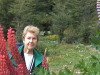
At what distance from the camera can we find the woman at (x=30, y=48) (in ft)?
6.69

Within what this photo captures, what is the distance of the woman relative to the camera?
2.04 meters

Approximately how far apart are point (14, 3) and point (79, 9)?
4168mm

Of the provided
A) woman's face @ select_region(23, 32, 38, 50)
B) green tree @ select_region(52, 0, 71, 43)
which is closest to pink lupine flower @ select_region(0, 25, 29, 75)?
woman's face @ select_region(23, 32, 38, 50)

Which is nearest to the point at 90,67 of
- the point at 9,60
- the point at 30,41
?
the point at 30,41

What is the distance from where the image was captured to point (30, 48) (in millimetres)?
2059

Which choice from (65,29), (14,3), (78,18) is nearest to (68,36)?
(65,29)

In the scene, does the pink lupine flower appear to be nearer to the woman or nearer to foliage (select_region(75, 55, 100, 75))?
foliage (select_region(75, 55, 100, 75))

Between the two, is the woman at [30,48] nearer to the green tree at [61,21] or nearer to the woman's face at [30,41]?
the woman's face at [30,41]

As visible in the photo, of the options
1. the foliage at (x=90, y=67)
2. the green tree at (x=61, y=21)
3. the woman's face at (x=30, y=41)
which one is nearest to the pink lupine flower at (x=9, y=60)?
the foliage at (x=90, y=67)

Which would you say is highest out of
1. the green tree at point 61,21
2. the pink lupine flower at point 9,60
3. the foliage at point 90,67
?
the pink lupine flower at point 9,60

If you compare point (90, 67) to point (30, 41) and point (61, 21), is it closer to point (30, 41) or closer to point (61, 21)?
point (30, 41)

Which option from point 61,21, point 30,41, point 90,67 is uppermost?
point 30,41

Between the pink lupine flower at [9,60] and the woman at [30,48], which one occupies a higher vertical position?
the pink lupine flower at [9,60]

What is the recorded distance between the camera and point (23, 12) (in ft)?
67.0
